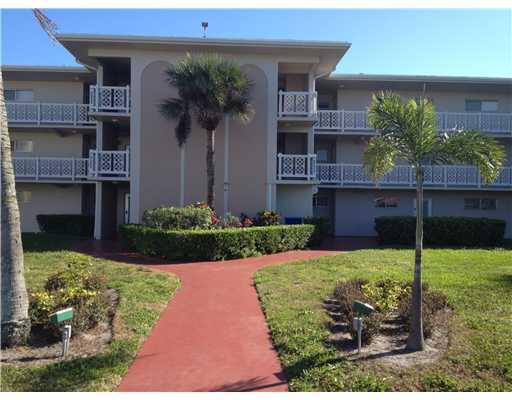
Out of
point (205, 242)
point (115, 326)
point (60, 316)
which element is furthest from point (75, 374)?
point (205, 242)

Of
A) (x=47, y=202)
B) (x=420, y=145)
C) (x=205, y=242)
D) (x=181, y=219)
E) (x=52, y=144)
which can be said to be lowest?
(x=205, y=242)

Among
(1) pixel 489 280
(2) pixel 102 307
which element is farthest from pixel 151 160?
(1) pixel 489 280

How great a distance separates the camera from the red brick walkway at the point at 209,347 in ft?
16.3

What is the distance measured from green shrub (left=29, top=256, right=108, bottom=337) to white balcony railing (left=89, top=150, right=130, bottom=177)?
391 inches

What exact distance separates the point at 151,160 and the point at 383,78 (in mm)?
12040

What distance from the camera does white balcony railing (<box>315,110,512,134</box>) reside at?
21.4 metres

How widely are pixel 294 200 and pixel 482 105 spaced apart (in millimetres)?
12512

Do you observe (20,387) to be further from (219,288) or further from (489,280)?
(489,280)

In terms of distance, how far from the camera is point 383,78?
21.6 meters

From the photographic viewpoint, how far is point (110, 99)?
59.6 feet

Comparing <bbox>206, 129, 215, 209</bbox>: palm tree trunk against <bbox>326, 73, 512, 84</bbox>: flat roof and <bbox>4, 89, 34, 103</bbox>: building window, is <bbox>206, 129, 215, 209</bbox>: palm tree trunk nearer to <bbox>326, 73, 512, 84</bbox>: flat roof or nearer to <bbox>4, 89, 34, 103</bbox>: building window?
<bbox>326, 73, 512, 84</bbox>: flat roof

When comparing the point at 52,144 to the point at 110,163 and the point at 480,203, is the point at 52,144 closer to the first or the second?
the point at 110,163

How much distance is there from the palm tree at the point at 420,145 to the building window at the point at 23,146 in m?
20.8

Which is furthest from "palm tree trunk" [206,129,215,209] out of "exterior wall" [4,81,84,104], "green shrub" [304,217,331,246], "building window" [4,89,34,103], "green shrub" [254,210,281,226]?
"building window" [4,89,34,103]
